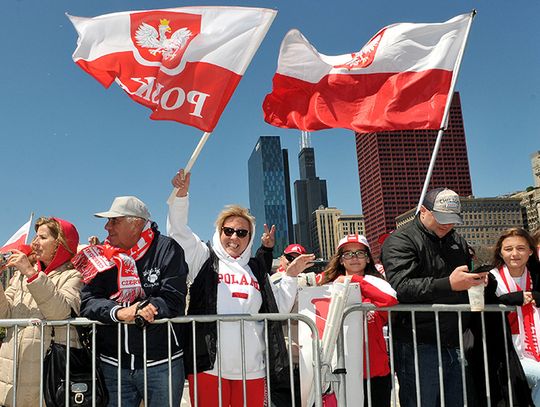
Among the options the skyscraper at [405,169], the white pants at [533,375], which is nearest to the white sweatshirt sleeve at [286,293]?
the white pants at [533,375]

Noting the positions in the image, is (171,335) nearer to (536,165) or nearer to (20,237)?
(20,237)

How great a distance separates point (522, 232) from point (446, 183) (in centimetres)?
17960

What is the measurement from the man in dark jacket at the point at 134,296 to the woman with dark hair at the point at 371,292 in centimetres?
130

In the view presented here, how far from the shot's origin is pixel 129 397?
403cm

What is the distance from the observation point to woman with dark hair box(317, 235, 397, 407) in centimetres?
436

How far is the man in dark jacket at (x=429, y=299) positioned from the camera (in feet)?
14.3

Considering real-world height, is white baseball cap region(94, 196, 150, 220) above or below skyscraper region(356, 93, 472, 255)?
below

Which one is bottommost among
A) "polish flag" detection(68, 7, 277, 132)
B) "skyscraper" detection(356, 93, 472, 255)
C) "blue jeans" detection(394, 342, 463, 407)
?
"blue jeans" detection(394, 342, 463, 407)

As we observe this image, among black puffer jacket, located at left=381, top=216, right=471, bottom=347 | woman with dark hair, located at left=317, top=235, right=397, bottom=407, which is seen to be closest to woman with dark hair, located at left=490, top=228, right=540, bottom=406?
black puffer jacket, located at left=381, top=216, right=471, bottom=347

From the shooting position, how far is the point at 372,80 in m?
5.73

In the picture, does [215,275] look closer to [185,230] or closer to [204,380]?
[185,230]

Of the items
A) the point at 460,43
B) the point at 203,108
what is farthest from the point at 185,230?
the point at 460,43

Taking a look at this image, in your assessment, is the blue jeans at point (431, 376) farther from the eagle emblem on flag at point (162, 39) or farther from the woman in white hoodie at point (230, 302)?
the eagle emblem on flag at point (162, 39)

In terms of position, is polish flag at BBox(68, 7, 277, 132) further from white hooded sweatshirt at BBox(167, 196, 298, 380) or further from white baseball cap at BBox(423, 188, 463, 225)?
white baseball cap at BBox(423, 188, 463, 225)
